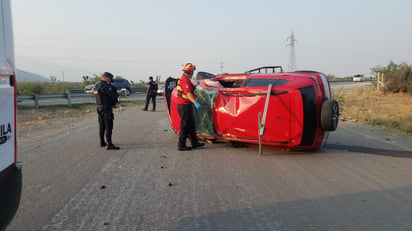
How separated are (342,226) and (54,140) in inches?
267

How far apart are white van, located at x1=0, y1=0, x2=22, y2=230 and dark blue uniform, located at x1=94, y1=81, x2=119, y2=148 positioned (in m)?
4.20

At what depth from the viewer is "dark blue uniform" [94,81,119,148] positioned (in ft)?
21.4

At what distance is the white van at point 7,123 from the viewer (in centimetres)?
211

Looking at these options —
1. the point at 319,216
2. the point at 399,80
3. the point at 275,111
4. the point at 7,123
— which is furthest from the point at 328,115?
→ the point at 399,80

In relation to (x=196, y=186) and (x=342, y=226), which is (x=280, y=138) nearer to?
(x=196, y=186)

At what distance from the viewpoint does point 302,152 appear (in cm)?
596

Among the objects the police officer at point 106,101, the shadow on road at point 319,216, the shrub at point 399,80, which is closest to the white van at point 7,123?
the shadow on road at point 319,216

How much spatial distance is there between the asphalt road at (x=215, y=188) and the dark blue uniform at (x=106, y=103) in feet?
1.50

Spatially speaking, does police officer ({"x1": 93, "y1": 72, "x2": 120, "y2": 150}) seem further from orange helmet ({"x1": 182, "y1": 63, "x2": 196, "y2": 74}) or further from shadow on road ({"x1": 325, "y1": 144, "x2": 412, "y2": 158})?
shadow on road ({"x1": 325, "y1": 144, "x2": 412, "y2": 158})

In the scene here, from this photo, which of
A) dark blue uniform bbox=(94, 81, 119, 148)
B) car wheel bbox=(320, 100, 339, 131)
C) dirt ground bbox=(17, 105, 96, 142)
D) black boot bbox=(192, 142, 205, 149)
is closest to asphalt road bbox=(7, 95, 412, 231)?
black boot bbox=(192, 142, 205, 149)

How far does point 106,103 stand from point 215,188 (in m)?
3.51

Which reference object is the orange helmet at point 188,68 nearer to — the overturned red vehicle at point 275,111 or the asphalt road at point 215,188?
the overturned red vehicle at point 275,111

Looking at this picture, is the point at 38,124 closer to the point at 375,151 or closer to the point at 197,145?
the point at 197,145

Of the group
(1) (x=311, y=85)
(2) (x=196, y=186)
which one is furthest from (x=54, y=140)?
(1) (x=311, y=85)
